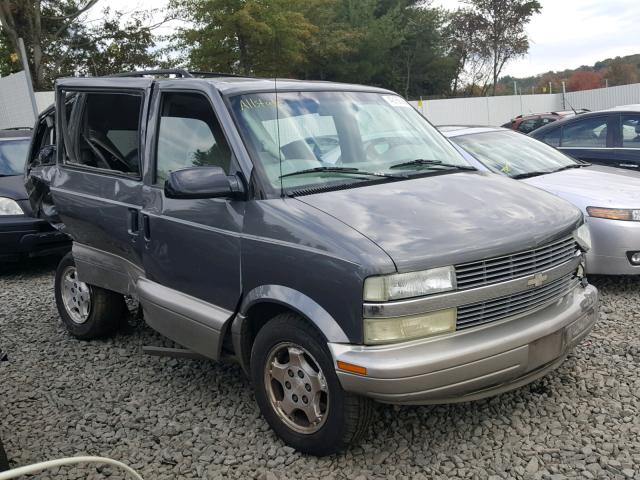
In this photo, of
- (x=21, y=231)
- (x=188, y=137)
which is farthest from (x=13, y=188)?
(x=188, y=137)

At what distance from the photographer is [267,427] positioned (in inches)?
144

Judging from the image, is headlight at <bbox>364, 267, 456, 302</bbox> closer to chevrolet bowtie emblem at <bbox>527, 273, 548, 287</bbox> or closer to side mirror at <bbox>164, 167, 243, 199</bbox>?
chevrolet bowtie emblem at <bbox>527, 273, 548, 287</bbox>

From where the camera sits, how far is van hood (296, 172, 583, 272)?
2.90m

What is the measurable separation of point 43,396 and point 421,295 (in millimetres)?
2854

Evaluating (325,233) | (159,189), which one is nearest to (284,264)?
(325,233)

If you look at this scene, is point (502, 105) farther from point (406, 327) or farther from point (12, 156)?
point (406, 327)

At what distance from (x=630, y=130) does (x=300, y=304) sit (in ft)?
21.1

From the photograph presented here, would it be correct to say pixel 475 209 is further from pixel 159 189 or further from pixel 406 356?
pixel 159 189

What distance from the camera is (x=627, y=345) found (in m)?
4.47

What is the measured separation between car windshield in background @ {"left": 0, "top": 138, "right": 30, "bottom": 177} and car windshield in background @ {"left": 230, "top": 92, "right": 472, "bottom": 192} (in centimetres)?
580

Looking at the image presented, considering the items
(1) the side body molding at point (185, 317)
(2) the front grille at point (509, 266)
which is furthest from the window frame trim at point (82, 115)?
(2) the front grille at point (509, 266)

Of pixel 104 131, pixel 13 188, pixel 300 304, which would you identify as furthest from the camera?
pixel 13 188

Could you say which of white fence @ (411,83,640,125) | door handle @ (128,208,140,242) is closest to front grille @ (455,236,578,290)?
door handle @ (128,208,140,242)

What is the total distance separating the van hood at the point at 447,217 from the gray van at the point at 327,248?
0.01 metres
